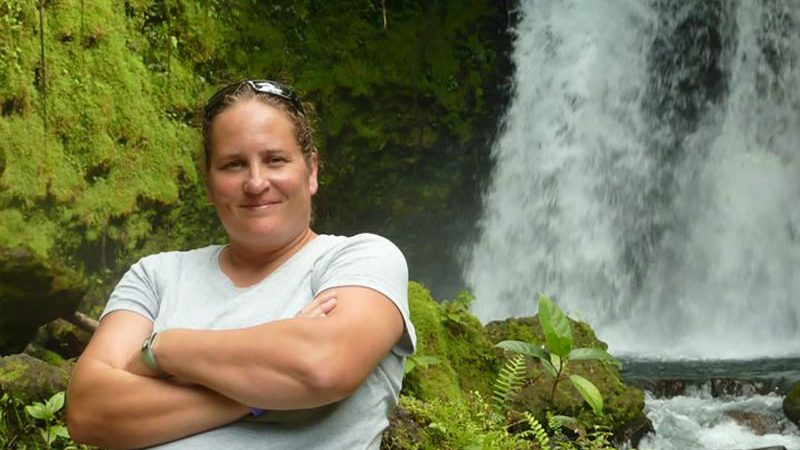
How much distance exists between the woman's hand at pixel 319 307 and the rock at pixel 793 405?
209 inches

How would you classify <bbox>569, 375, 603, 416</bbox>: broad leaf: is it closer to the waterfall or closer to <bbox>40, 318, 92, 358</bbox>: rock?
<bbox>40, 318, 92, 358</bbox>: rock

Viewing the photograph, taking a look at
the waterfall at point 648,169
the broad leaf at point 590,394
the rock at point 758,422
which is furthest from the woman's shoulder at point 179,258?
the waterfall at point 648,169

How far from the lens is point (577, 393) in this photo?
17.1 ft

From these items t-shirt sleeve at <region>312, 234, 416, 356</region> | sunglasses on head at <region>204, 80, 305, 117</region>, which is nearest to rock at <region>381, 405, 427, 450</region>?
t-shirt sleeve at <region>312, 234, 416, 356</region>

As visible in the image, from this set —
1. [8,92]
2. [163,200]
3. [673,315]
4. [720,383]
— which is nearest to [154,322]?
[8,92]

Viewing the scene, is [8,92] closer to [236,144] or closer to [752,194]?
[236,144]

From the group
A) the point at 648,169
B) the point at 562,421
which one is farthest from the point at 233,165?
the point at 648,169

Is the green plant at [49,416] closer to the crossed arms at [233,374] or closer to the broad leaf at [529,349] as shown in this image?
the crossed arms at [233,374]

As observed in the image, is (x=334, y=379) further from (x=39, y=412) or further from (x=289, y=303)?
(x=39, y=412)

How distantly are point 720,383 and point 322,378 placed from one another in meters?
5.75

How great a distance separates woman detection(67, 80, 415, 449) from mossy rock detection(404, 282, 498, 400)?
90.3 inches

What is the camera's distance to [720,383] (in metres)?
6.74

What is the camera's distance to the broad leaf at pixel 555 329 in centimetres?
332

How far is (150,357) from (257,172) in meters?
0.43
